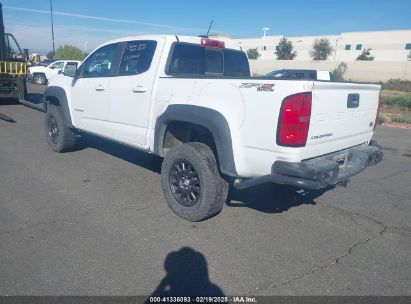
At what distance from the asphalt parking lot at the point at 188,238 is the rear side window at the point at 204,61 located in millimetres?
1766

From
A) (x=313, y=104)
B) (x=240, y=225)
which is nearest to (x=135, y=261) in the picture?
(x=240, y=225)

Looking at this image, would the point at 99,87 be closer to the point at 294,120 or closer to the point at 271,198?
the point at 271,198

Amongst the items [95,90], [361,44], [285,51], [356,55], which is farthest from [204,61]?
[361,44]

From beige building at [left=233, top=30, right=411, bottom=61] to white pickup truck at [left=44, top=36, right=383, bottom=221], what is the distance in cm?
8006

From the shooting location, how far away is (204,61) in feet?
16.3

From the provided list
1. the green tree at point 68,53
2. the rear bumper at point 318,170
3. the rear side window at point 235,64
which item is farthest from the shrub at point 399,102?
the green tree at point 68,53

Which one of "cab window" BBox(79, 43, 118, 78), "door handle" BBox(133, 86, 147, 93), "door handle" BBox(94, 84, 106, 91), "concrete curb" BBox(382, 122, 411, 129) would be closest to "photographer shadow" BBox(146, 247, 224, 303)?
"door handle" BBox(133, 86, 147, 93)

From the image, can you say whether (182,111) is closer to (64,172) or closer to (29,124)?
(64,172)

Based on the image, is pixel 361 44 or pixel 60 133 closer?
pixel 60 133

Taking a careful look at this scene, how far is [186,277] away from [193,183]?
1.31 meters

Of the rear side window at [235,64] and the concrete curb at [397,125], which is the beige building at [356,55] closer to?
the concrete curb at [397,125]

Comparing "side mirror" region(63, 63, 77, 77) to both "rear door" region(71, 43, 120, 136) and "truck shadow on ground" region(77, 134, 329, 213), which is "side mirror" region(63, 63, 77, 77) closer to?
"rear door" region(71, 43, 120, 136)

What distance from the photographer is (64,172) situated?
5559 millimetres

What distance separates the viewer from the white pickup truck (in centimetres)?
320
